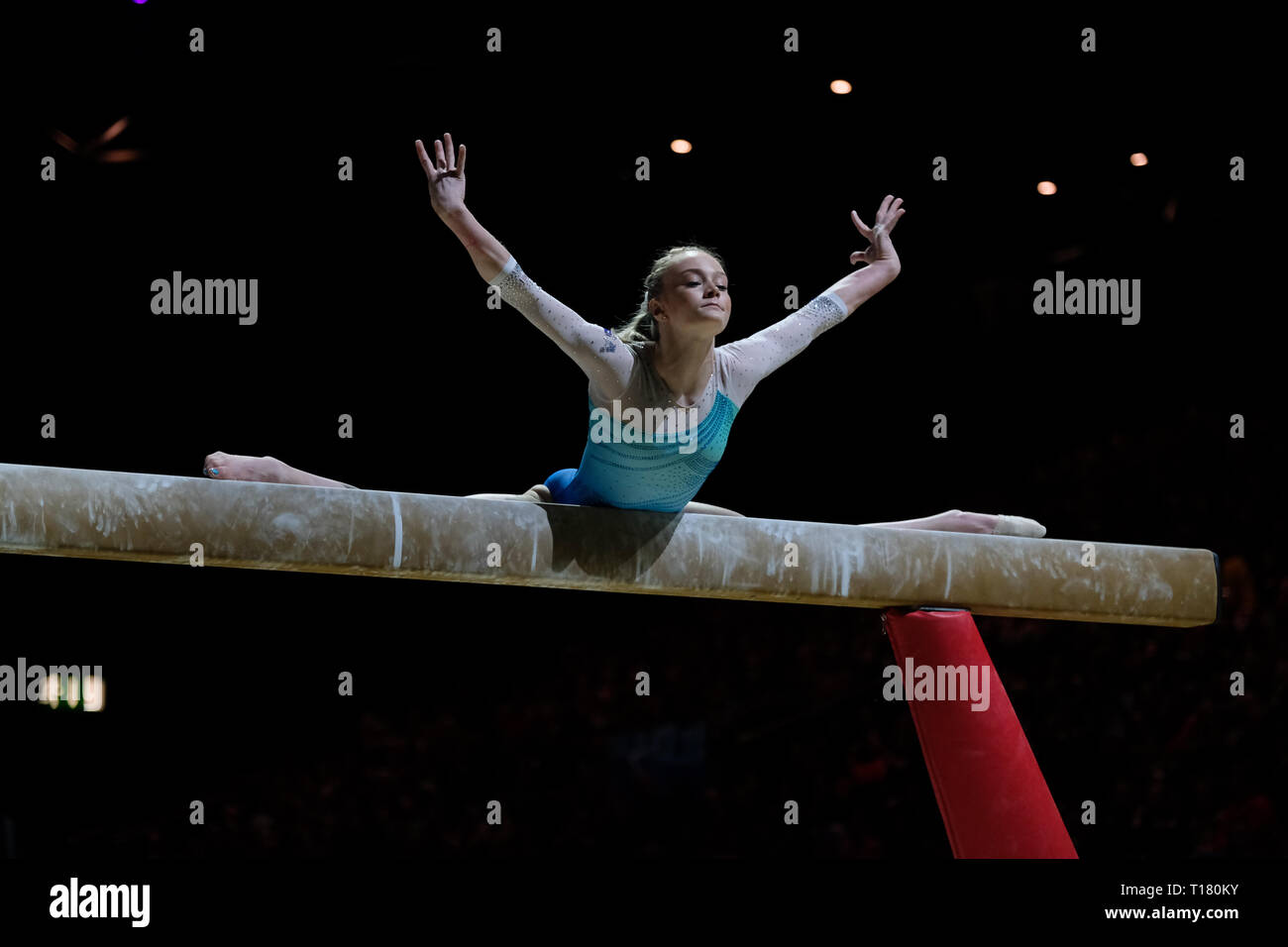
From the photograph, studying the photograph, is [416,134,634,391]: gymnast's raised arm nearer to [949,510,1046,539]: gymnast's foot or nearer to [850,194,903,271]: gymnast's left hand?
[850,194,903,271]: gymnast's left hand

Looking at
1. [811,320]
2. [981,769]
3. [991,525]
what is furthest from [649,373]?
[981,769]

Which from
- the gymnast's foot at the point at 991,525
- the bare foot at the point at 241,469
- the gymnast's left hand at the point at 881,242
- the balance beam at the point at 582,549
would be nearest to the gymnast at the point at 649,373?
the bare foot at the point at 241,469

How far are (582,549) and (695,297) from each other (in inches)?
25.6

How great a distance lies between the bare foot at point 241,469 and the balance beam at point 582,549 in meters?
0.17

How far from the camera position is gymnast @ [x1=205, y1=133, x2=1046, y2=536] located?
2.93m

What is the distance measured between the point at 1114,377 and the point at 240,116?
4.12 meters

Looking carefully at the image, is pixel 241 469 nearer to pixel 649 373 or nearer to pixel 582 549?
pixel 582 549

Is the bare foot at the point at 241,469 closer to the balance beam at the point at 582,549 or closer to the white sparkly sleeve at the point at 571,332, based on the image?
the balance beam at the point at 582,549

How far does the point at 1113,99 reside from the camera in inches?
207

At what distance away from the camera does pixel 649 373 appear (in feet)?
10.3

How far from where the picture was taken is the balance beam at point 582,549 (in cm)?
277

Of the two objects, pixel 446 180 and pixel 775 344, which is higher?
pixel 446 180

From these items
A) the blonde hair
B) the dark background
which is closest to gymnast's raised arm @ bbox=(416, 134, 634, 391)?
the blonde hair

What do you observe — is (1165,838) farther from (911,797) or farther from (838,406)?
(838,406)
